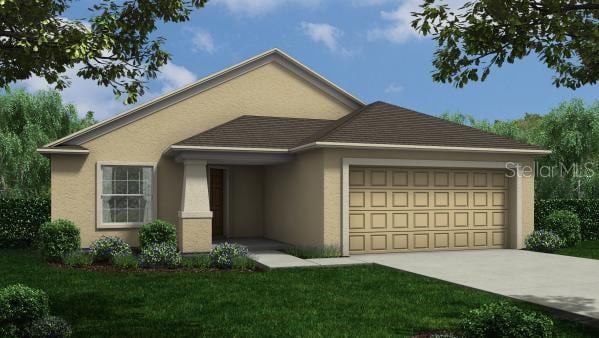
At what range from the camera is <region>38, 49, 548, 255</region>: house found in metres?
16.4

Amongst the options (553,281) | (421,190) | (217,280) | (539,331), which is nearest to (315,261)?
Result: (217,280)

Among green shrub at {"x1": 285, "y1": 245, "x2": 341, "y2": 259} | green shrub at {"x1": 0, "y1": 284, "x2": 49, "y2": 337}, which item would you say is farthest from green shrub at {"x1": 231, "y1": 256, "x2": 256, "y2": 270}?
green shrub at {"x1": 0, "y1": 284, "x2": 49, "y2": 337}

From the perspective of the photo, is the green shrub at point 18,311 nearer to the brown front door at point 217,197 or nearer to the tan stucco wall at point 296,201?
the tan stucco wall at point 296,201

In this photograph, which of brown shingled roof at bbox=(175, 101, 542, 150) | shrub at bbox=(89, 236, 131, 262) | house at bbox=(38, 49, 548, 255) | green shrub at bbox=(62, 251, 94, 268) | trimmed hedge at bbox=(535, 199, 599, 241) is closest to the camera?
green shrub at bbox=(62, 251, 94, 268)

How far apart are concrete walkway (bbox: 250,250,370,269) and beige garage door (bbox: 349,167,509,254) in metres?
1.82

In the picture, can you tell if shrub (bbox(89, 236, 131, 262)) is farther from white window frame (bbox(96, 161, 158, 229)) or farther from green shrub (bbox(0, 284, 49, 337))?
green shrub (bbox(0, 284, 49, 337))

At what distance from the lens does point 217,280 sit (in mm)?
12023

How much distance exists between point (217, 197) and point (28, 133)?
15574mm

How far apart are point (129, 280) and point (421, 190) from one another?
9115mm

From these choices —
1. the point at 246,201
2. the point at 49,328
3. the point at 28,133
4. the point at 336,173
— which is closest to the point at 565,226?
the point at 336,173

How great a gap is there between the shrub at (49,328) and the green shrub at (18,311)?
114 mm

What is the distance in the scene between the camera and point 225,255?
14.0m

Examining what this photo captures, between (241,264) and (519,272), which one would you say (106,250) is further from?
(519,272)

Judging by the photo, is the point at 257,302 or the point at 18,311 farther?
the point at 257,302
